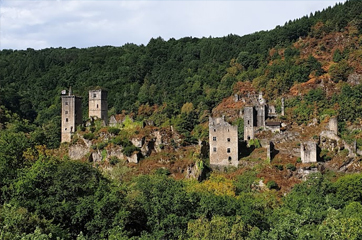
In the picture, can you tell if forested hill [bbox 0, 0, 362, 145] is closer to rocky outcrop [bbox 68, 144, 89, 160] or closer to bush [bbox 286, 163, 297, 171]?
rocky outcrop [bbox 68, 144, 89, 160]

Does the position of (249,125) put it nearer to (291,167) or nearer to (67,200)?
(291,167)

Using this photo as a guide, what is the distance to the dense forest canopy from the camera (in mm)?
40688

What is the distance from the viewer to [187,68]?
129375 millimetres

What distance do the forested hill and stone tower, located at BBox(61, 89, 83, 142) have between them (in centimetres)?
1093

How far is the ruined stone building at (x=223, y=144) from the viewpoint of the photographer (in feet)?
214

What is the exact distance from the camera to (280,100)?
8950 cm

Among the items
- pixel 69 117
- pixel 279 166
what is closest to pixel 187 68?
pixel 69 117

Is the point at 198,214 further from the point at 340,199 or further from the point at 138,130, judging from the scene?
the point at 138,130

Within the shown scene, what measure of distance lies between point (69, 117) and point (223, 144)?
953 inches

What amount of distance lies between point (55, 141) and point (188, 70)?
52.6 m

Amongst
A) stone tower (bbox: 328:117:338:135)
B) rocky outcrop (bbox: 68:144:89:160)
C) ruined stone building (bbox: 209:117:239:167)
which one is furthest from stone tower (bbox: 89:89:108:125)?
stone tower (bbox: 328:117:338:135)

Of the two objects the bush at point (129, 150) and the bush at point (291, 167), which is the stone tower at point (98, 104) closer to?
the bush at point (129, 150)

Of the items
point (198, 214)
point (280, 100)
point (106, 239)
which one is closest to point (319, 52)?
point (280, 100)

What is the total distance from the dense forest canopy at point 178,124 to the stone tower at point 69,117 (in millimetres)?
3682
